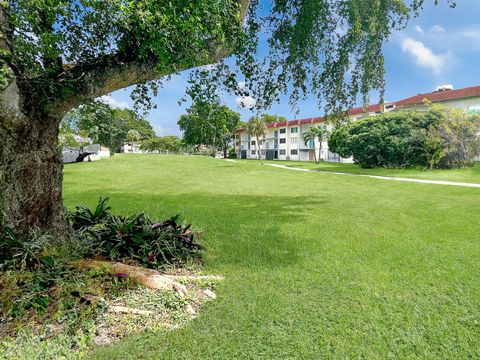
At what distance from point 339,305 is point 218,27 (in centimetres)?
363

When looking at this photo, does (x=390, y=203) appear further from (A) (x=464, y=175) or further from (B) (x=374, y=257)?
(A) (x=464, y=175)

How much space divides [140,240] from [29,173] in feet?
5.70

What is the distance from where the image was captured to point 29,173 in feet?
12.8

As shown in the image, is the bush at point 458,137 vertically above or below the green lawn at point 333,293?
above

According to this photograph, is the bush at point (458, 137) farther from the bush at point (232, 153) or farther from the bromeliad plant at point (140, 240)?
the bush at point (232, 153)

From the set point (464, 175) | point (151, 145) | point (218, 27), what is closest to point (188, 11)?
point (218, 27)

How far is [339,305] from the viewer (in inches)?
135

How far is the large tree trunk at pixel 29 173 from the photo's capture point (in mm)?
3738

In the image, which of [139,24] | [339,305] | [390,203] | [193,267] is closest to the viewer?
[139,24]

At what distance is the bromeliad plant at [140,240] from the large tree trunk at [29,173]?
621 mm

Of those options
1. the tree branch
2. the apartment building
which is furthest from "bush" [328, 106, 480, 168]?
the tree branch

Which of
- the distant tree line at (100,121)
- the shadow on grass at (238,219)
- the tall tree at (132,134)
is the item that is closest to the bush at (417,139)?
the tall tree at (132,134)

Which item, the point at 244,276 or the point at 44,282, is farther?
the point at 244,276

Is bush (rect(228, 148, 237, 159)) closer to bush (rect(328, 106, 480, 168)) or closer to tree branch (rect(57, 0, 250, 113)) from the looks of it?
bush (rect(328, 106, 480, 168))
